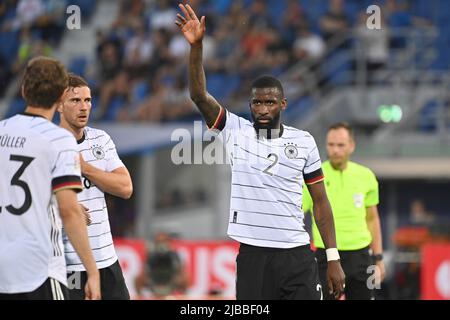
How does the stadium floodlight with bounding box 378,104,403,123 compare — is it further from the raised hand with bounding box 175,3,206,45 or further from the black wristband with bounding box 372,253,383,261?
the raised hand with bounding box 175,3,206,45

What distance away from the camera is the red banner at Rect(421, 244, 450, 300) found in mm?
15742

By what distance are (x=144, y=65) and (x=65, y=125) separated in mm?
13828

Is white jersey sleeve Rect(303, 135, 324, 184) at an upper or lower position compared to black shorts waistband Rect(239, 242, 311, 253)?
upper

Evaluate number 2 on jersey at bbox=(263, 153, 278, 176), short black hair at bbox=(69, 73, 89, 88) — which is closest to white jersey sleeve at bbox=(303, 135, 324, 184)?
number 2 on jersey at bbox=(263, 153, 278, 176)

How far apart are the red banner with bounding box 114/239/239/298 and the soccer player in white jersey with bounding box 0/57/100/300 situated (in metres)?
10.4

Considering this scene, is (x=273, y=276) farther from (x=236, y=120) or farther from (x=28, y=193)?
(x=28, y=193)

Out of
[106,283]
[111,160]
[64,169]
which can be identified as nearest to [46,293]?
[64,169]

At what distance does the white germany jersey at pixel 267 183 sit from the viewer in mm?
7566

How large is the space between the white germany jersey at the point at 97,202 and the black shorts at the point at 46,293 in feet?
4.57

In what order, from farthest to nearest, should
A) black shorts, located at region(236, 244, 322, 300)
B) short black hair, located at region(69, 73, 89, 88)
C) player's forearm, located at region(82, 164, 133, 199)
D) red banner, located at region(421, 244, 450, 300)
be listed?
red banner, located at region(421, 244, 450, 300) → black shorts, located at region(236, 244, 322, 300) → short black hair, located at region(69, 73, 89, 88) → player's forearm, located at region(82, 164, 133, 199)

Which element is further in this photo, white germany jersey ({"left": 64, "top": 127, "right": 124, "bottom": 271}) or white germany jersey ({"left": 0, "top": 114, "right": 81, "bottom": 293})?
white germany jersey ({"left": 64, "top": 127, "right": 124, "bottom": 271})

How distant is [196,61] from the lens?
24.2ft

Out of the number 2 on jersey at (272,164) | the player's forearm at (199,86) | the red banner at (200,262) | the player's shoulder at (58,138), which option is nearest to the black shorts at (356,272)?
the number 2 on jersey at (272,164)

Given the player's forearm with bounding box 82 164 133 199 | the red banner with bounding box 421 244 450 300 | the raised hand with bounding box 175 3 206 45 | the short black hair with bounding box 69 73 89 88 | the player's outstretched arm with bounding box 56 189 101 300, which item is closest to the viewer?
the player's outstretched arm with bounding box 56 189 101 300
